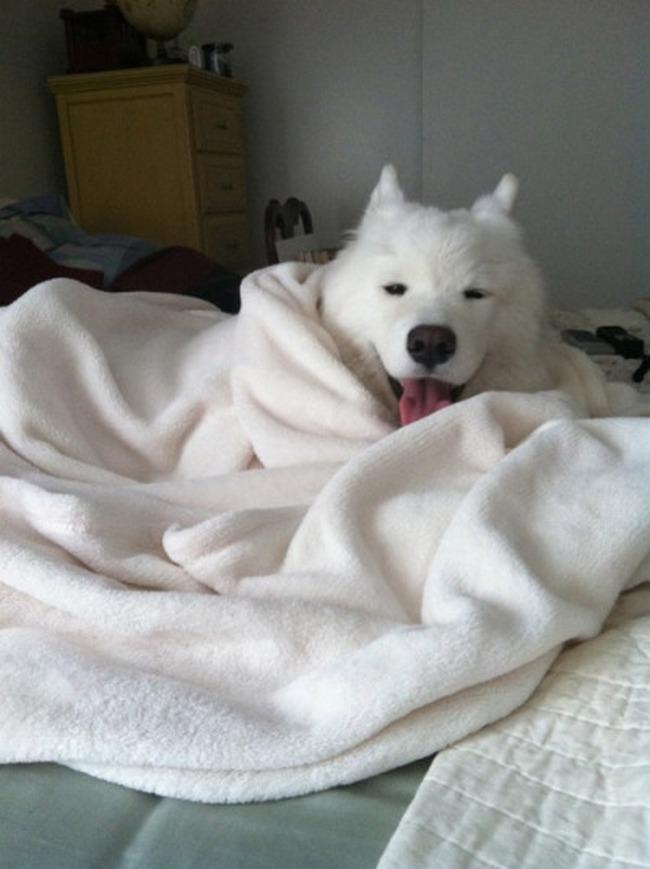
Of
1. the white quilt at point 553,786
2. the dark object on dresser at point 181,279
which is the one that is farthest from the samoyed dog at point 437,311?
the dark object on dresser at point 181,279

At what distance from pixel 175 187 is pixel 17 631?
2468 mm

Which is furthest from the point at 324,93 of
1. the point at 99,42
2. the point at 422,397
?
the point at 422,397

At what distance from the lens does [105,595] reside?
0.60 metres

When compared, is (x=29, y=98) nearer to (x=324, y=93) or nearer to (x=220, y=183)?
(x=220, y=183)

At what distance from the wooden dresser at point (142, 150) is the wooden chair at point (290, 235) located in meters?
0.29

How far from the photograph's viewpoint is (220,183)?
122 inches

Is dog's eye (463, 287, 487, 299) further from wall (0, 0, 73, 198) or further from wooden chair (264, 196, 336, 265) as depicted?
wall (0, 0, 73, 198)

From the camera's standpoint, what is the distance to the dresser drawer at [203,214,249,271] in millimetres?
2938

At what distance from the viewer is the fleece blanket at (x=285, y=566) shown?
508mm

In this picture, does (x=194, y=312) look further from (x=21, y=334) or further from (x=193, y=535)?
(x=193, y=535)

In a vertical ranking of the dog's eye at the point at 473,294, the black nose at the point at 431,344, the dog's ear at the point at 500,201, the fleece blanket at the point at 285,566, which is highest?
the dog's ear at the point at 500,201

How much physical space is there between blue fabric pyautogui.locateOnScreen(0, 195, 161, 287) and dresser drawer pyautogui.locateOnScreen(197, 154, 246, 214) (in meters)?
0.95

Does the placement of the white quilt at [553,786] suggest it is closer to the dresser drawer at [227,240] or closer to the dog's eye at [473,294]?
the dog's eye at [473,294]

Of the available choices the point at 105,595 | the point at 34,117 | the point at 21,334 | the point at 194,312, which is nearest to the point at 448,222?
the point at 194,312
